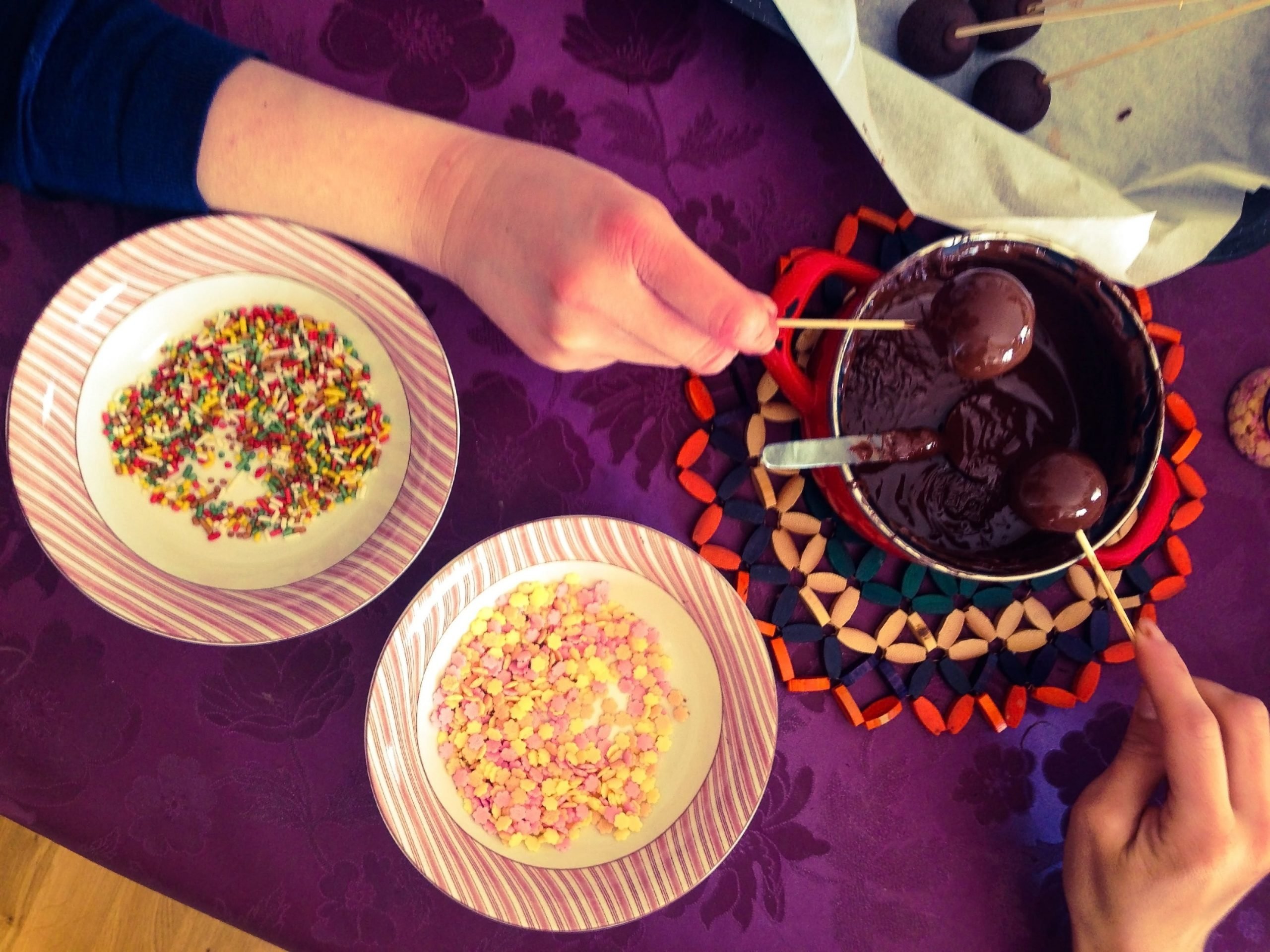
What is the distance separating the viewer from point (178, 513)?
0.82 metres

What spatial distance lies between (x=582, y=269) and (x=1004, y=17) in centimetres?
52

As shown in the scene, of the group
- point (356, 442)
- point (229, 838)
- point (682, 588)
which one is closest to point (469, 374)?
point (356, 442)

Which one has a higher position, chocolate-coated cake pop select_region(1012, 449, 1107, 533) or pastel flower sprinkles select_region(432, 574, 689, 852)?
chocolate-coated cake pop select_region(1012, 449, 1107, 533)

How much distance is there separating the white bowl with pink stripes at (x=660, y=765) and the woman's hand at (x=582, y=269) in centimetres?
18

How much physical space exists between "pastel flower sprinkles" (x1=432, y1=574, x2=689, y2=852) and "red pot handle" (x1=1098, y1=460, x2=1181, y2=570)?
46 cm

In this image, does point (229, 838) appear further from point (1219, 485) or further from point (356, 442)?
point (1219, 485)

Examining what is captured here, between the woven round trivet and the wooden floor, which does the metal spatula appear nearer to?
the woven round trivet

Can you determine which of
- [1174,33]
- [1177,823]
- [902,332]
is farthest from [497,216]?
Answer: [1177,823]

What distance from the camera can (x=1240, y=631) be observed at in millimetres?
852

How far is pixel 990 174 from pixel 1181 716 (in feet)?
1.79

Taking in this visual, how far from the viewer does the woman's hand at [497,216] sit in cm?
68

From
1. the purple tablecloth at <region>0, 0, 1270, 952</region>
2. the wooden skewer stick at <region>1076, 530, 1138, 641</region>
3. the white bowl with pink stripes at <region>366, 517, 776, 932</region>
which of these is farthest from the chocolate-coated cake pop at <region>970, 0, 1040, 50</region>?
the white bowl with pink stripes at <region>366, 517, 776, 932</region>

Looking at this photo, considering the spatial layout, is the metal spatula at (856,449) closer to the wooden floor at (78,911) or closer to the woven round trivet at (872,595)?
the woven round trivet at (872,595)

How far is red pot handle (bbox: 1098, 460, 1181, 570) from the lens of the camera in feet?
2.60
